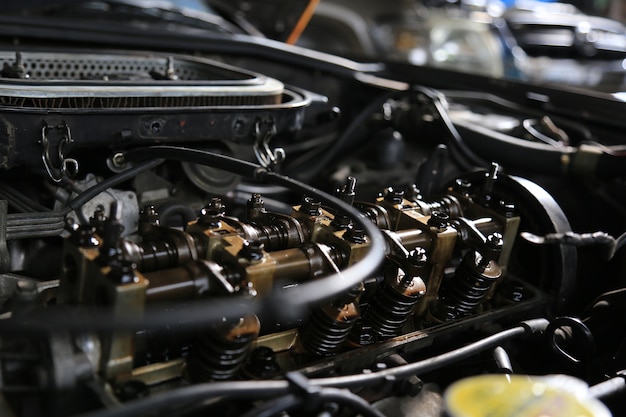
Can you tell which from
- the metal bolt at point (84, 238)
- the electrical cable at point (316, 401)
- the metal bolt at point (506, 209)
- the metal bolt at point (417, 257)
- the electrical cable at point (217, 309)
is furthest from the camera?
the metal bolt at point (506, 209)

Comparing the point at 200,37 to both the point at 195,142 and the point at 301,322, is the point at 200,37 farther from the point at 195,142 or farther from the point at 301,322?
the point at 301,322

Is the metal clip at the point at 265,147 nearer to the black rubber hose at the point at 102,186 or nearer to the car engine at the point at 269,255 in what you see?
the car engine at the point at 269,255

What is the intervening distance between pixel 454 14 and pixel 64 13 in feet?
14.5

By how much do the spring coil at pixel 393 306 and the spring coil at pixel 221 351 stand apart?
30cm

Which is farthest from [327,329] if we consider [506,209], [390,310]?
[506,209]

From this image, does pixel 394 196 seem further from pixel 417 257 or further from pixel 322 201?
pixel 322 201

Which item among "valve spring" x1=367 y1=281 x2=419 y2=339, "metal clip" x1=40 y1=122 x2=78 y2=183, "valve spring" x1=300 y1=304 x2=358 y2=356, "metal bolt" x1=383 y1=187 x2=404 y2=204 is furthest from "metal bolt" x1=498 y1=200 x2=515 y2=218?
"metal clip" x1=40 y1=122 x2=78 y2=183

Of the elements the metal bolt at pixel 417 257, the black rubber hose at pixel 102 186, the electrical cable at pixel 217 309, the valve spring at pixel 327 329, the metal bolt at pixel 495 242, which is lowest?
the valve spring at pixel 327 329

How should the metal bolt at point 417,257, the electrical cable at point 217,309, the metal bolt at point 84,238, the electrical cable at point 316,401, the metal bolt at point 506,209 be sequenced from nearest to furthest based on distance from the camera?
A: the electrical cable at point 217,309 < the electrical cable at point 316,401 < the metal bolt at point 84,238 < the metal bolt at point 417,257 < the metal bolt at point 506,209

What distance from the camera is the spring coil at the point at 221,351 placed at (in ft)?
3.25

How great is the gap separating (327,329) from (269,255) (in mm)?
168

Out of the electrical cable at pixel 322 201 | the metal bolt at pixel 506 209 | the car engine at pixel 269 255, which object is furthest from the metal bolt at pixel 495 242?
the electrical cable at pixel 322 201

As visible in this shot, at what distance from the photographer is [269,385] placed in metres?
0.90

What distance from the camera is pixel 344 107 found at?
233cm
